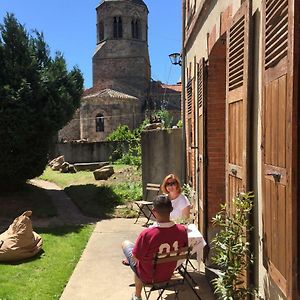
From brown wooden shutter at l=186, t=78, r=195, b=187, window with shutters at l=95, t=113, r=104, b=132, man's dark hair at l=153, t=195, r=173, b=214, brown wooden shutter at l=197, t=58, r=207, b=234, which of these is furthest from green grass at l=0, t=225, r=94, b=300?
window with shutters at l=95, t=113, r=104, b=132

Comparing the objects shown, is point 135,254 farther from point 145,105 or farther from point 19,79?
point 145,105

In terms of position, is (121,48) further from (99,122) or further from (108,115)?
(99,122)

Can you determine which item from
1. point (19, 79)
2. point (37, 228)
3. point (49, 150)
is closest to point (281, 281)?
point (37, 228)

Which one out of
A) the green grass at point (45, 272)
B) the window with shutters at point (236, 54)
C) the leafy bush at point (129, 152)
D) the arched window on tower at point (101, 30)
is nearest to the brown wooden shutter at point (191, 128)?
the green grass at point (45, 272)

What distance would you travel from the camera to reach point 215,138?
653 cm

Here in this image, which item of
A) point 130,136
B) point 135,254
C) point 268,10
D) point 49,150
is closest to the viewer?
point 268,10

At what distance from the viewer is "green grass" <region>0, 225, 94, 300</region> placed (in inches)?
233

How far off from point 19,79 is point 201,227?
8.15 m

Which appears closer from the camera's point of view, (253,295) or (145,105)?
(253,295)

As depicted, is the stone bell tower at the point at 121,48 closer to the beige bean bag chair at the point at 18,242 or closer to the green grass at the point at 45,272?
the green grass at the point at 45,272

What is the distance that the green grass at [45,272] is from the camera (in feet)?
19.4

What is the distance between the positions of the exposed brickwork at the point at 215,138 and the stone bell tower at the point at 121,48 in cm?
4280

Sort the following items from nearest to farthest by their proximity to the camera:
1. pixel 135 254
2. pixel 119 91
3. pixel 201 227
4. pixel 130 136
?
pixel 135 254 < pixel 201 227 < pixel 130 136 < pixel 119 91

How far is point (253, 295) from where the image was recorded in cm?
384
